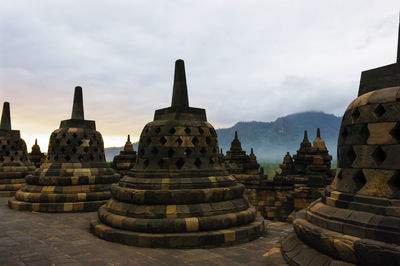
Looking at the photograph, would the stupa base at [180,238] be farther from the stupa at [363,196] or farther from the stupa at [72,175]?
the stupa at [72,175]

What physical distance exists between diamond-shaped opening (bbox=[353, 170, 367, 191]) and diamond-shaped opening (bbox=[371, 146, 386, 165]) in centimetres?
Result: 27

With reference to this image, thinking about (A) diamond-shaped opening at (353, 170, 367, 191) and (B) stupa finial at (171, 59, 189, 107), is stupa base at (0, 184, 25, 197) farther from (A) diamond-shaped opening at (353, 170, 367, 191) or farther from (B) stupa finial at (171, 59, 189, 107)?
(A) diamond-shaped opening at (353, 170, 367, 191)

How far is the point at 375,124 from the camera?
426cm

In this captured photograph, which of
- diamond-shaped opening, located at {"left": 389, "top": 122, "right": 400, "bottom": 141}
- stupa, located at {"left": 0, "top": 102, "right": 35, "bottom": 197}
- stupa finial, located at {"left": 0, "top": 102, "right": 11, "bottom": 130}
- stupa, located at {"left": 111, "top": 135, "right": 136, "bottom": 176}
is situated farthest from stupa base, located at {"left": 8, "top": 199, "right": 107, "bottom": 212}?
diamond-shaped opening, located at {"left": 389, "top": 122, "right": 400, "bottom": 141}

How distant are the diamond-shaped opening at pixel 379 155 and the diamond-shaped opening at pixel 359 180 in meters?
0.27

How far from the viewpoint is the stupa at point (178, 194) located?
23.8 feet

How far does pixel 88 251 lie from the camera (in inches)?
262

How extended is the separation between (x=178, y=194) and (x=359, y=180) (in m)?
4.46

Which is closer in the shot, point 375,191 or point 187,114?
point 375,191

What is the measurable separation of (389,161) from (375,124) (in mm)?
530

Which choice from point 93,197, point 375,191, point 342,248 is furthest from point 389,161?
point 93,197

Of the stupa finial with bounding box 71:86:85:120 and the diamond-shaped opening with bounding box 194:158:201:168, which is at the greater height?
the stupa finial with bounding box 71:86:85:120

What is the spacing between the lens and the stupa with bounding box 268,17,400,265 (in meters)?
3.65

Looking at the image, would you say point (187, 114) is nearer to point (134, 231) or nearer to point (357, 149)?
point (134, 231)
